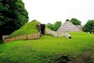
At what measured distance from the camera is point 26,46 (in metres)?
25.1

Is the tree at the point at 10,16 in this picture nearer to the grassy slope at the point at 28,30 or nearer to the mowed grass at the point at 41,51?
the grassy slope at the point at 28,30

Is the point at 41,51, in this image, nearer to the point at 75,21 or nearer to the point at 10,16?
the point at 10,16

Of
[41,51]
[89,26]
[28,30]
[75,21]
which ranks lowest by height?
[41,51]

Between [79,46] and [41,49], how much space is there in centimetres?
335

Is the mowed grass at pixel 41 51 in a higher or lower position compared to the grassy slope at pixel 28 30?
lower

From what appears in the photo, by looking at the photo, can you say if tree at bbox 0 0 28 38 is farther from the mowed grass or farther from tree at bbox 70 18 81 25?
tree at bbox 70 18 81 25

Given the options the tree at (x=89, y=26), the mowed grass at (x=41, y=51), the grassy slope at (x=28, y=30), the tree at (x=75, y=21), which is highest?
the tree at (x=75, y=21)

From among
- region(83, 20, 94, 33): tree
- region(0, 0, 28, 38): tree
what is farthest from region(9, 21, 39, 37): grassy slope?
region(83, 20, 94, 33): tree

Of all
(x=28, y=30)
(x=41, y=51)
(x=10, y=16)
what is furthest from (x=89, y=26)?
(x=41, y=51)

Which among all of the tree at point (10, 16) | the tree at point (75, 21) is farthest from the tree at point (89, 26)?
the tree at point (10, 16)

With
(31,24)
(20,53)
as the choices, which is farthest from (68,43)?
(31,24)

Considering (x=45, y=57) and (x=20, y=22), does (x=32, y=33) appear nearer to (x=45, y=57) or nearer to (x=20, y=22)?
(x=45, y=57)

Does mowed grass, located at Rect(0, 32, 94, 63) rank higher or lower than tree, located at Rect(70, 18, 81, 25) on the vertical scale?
lower

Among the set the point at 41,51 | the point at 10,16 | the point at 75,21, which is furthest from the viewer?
the point at 75,21
